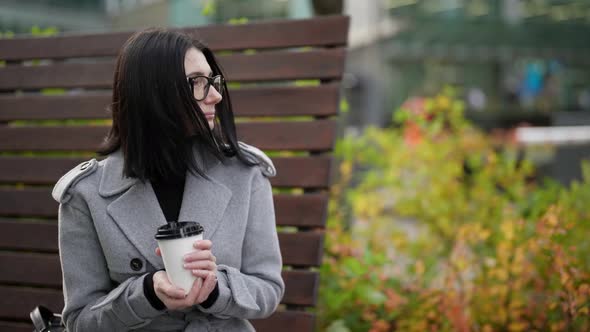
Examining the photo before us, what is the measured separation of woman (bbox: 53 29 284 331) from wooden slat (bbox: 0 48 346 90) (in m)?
0.80

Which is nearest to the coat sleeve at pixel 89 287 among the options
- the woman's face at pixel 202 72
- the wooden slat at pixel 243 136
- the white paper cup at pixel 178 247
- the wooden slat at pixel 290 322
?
the white paper cup at pixel 178 247

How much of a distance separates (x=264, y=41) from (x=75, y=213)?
128cm

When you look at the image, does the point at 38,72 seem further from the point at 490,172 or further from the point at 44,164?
the point at 490,172

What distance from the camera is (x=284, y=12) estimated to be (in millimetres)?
6074

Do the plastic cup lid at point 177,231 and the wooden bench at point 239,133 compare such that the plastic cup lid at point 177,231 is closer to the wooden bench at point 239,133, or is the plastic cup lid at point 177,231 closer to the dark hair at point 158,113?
the dark hair at point 158,113

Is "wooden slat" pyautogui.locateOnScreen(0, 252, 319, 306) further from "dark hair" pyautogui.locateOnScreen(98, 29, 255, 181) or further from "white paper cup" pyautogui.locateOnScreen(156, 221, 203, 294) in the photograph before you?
"white paper cup" pyautogui.locateOnScreen(156, 221, 203, 294)

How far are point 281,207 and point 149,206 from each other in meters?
0.86

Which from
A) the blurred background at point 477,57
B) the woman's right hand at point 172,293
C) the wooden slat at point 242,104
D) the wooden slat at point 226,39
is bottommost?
the blurred background at point 477,57

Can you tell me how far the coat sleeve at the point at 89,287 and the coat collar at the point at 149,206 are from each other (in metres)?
0.09

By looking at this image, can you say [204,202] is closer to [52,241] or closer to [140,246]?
[140,246]

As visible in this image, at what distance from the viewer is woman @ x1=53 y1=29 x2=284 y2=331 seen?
5.87ft

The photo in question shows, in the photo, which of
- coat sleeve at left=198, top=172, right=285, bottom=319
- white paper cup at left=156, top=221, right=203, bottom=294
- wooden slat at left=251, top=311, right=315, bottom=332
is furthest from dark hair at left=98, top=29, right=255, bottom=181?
wooden slat at left=251, top=311, right=315, bottom=332

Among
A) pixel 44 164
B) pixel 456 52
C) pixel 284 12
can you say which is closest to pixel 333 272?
pixel 44 164

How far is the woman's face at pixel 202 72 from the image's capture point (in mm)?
1819
